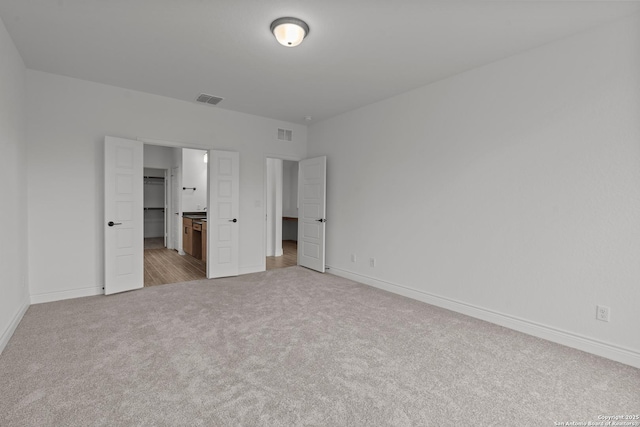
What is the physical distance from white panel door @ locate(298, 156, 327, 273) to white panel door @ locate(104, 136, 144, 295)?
108 inches

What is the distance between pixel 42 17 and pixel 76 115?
1584mm

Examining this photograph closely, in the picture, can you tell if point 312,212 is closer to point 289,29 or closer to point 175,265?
point 175,265

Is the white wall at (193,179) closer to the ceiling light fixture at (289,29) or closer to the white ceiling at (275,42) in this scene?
the white ceiling at (275,42)

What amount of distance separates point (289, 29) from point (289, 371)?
2.73 meters

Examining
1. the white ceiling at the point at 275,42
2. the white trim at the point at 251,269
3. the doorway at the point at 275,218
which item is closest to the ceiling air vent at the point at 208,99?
the white ceiling at the point at 275,42

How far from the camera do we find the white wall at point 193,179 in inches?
287

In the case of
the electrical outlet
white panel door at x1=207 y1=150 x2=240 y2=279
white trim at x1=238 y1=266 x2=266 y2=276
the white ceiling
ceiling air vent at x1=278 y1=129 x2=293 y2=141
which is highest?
the white ceiling

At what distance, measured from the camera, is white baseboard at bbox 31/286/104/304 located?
367cm

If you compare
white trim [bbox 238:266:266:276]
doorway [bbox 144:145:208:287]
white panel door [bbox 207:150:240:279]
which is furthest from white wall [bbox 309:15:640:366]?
doorway [bbox 144:145:208:287]

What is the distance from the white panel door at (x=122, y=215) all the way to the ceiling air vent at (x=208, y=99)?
109cm

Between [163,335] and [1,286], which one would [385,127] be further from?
[1,286]

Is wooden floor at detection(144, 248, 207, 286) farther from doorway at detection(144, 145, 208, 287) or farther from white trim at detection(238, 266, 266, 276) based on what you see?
white trim at detection(238, 266, 266, 276)

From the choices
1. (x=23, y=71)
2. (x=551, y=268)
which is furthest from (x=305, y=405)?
(x=23, y=71)

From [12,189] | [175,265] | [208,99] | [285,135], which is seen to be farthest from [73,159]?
[285,135]
